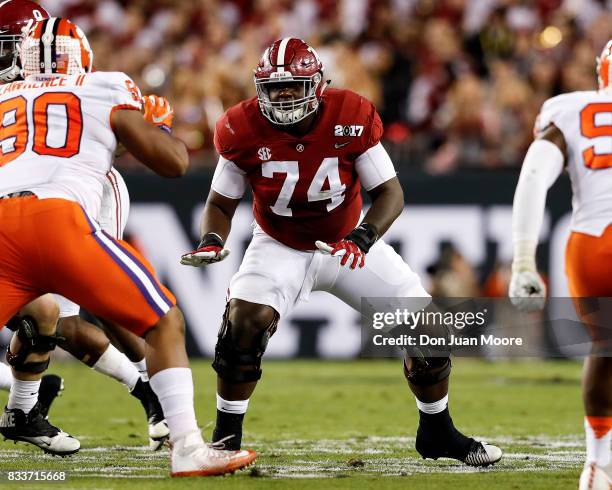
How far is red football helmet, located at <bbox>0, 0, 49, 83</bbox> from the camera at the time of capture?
5.50 m

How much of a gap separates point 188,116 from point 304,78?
22.0 feet

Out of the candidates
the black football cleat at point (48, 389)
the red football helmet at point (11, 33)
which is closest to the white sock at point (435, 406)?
the black football cleat at point (48, 389)

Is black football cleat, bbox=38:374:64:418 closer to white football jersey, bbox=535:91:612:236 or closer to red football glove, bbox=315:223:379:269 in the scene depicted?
red football glove, bbox=315:223:379:269

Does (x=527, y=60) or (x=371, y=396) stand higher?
(x=527, y=60)

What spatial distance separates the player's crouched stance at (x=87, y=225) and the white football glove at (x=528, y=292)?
129cm

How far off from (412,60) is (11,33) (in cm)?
736

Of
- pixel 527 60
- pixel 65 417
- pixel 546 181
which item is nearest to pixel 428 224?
pixel 527 60

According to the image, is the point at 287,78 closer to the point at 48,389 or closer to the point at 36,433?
the point at 36,433

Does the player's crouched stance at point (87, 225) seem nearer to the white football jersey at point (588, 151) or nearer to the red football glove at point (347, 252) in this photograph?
the red football glove at point (347, 252)

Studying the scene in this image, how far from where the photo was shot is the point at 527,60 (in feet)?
38.3

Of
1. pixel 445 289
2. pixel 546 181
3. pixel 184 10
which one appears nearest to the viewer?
pixel 546 181

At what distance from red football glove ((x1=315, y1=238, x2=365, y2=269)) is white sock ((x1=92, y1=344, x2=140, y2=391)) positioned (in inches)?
60.5

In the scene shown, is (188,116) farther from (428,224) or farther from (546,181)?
(546,181)

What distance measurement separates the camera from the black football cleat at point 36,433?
17.5 feet
